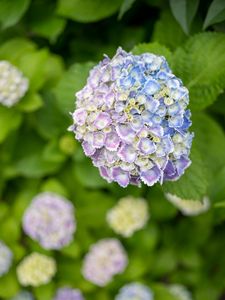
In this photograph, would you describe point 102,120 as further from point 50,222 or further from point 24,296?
point 24,296

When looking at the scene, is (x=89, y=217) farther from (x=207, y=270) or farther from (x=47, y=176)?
(x=207, y=270)

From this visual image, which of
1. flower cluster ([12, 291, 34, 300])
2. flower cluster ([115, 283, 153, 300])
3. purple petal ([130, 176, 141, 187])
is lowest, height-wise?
flower cluster ([12, 291, 34, 300])

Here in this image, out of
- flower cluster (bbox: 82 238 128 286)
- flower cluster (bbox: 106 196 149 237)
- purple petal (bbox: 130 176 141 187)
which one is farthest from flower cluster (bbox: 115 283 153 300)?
purple petal (bbox: 130 176 141 187)

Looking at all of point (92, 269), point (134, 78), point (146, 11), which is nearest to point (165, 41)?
point (146, 11)

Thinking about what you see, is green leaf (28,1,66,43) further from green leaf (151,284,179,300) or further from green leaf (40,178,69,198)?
green leaf (151,284,179,300)

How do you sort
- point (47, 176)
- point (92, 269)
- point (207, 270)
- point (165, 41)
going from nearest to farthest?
point (165, 41) < point (92, 269) < point (47, 176) < point (207, 270)
